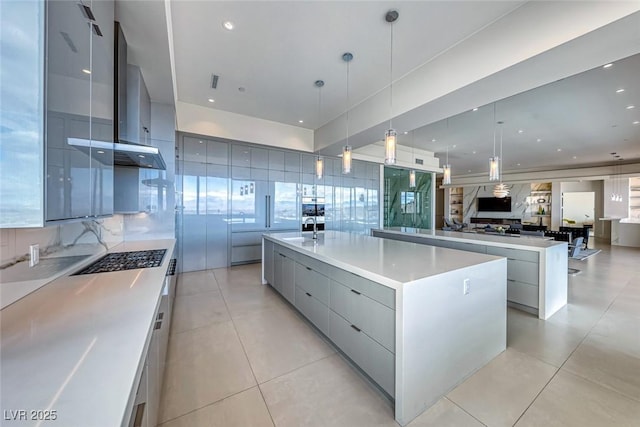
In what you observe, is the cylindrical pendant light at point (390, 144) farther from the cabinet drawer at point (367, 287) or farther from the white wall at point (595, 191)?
the white wall at point (595, 191)

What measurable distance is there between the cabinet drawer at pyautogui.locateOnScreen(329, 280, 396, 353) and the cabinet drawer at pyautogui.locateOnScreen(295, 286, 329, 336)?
0.20 m

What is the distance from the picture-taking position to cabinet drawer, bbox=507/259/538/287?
301cm

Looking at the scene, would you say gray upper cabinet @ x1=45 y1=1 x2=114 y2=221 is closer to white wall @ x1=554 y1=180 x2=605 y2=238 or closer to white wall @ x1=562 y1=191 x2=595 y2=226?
white wall @ x1=554 y1=180 x2=605 y2=238

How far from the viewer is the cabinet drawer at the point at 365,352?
1.60m

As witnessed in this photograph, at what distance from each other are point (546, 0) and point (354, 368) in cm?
359

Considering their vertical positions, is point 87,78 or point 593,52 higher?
point 593,52

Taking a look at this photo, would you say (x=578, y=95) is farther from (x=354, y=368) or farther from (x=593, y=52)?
(x=354, y=368)

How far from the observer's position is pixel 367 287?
1.75 meters

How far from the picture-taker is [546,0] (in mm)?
2086

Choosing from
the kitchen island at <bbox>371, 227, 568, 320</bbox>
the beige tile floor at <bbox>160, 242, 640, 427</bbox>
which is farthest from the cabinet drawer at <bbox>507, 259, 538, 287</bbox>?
the beige tile floor at <bbox>160, 242, 640, 427</bbox>

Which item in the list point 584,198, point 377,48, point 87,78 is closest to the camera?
point 87,78

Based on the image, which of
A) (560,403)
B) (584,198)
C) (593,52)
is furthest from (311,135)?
(584,198)

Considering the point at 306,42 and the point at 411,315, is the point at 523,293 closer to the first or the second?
the point at 411,315

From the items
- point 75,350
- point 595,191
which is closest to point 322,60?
point 75,350
